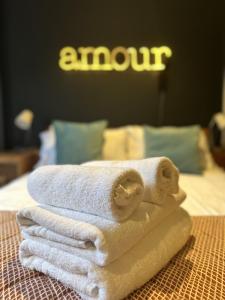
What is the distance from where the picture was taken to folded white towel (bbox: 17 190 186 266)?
80 centimetres

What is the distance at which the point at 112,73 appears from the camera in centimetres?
319

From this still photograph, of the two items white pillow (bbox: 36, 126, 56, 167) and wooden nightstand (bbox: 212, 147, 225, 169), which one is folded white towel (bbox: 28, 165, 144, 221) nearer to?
white pillow (bbox: 36, 126, 56, 167)

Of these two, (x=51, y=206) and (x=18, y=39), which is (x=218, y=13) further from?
(x=51, y=206)

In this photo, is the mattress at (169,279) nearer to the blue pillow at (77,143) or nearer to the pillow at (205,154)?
the blue pillow at (77,143)

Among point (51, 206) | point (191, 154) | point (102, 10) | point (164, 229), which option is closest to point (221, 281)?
point (164, 229)

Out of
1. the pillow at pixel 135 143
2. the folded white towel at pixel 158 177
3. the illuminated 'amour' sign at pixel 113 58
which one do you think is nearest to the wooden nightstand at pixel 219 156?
the pillow at pixel 135 143

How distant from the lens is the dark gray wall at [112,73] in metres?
3.12

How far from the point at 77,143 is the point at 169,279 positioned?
1831 mm

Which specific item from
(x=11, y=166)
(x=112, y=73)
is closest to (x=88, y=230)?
(x=11, y=166)

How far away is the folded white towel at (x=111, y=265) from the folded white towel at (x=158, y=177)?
0.11m

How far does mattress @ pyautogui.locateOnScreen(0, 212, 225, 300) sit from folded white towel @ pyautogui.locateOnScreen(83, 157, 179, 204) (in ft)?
0.69

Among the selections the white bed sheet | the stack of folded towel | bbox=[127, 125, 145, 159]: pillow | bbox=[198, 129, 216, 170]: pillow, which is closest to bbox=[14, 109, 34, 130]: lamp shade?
the white bed sheet

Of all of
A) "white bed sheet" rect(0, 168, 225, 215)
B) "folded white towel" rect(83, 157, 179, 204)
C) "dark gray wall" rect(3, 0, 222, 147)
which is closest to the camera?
"folded white towel" rect(83, 157, 179, 204)

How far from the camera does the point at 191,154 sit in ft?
8.43
